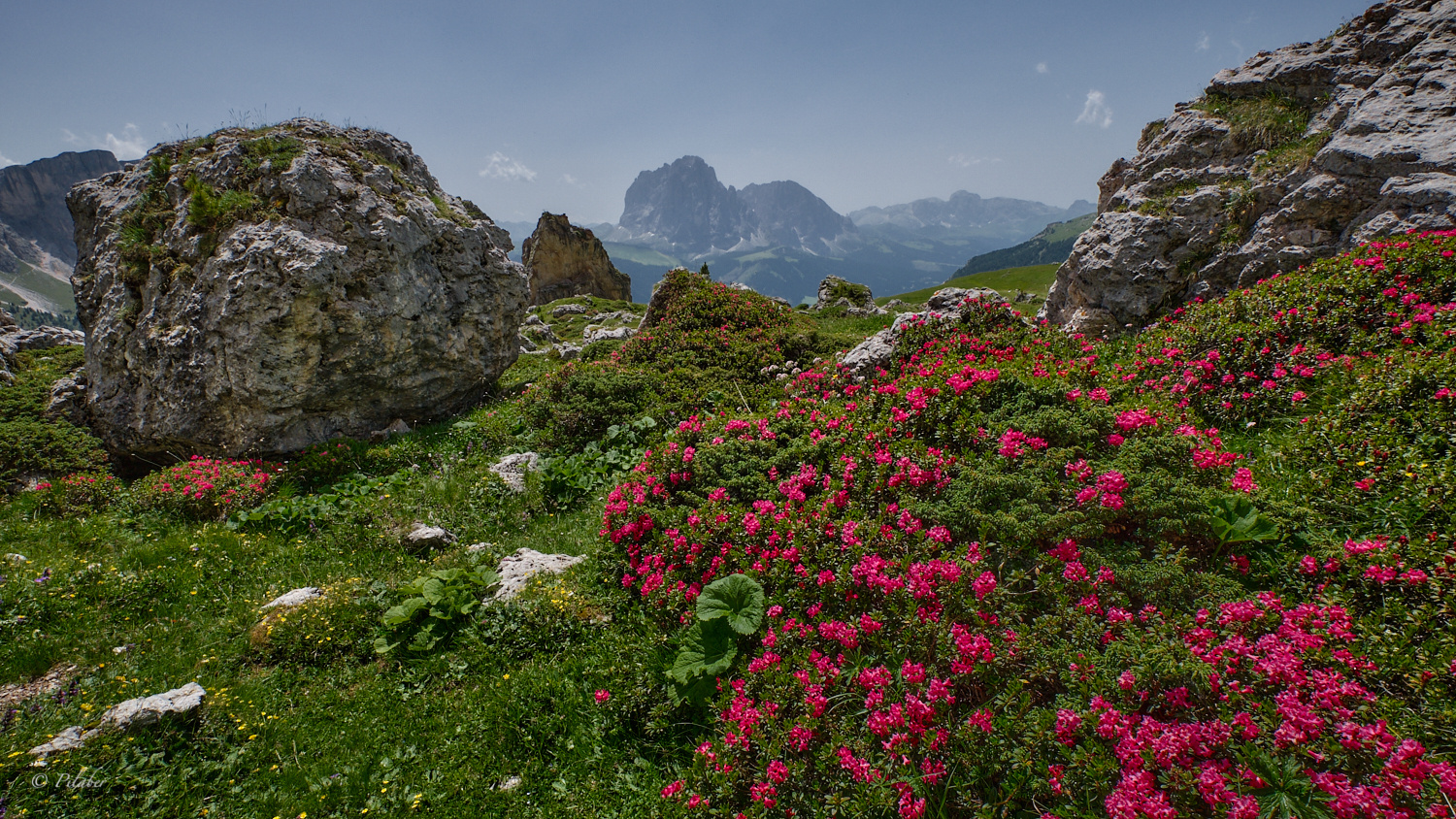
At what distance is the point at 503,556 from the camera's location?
316 inches

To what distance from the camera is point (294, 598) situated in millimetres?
6891

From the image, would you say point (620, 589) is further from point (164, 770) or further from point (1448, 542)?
point (1448, 542)

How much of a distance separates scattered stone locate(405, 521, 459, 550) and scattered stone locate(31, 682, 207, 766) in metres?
3.24

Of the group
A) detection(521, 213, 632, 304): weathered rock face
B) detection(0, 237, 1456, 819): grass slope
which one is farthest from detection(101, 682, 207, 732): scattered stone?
detection(521, 213, 632, 304): weathered rock face

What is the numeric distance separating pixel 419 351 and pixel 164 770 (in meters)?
10.9

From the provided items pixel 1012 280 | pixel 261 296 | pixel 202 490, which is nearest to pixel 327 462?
pixel 202 490

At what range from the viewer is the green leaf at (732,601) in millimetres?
5050

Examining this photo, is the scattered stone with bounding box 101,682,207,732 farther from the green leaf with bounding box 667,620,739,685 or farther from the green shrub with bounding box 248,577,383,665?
the green leaf with bounding box 667,620,739,685

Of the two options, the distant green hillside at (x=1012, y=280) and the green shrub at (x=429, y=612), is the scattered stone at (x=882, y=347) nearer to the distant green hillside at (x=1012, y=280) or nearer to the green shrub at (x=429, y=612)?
the green shrub at (x=429, y=612)

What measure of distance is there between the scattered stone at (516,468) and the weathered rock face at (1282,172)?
1385 cm

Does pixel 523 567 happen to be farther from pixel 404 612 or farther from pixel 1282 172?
pixel 1282 172

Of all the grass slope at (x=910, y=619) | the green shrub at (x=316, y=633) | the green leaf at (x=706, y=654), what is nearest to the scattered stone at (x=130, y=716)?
the grass slope at (x=910, y=619)

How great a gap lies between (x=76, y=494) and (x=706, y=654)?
1312cm

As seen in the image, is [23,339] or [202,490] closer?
[202,490]
